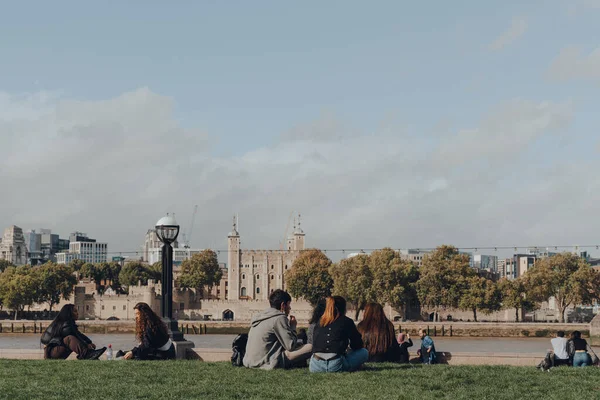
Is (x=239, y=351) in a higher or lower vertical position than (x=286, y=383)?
higher

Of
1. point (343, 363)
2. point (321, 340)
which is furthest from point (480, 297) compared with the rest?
point (321, 340)

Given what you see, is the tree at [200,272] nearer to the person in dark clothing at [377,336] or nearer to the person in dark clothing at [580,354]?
the person in dark clothing at [580,354]

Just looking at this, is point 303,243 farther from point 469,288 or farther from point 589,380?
point 589,380

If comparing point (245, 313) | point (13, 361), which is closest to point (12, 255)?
point (245, 313)

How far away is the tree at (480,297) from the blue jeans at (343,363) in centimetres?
6625

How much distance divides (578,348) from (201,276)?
98073 mm

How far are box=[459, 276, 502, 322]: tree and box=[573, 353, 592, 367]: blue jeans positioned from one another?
62.6 meters

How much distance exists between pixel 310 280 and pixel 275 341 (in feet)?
277

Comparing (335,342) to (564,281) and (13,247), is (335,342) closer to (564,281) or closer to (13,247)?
(564,281)

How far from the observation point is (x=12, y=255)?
567 feet

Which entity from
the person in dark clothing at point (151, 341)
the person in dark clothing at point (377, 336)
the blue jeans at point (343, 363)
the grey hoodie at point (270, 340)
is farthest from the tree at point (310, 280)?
the blue jeans at point (343, 363)

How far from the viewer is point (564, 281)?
79750 millimetres

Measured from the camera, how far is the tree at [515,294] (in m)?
80.8

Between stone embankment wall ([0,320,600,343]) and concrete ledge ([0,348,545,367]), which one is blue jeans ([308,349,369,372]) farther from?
stone embankment wall ([0,320,600,343])
